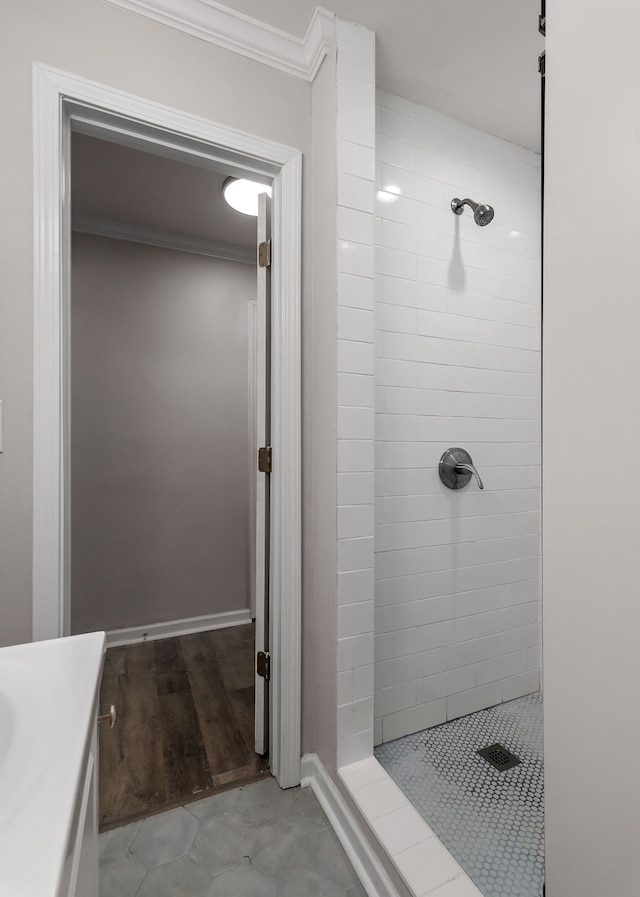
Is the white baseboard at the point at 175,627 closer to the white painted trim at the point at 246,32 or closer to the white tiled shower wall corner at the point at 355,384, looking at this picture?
the white tiled shower wall corner at the point at 355,384

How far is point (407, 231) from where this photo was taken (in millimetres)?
1700

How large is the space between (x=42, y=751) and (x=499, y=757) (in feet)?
5.21

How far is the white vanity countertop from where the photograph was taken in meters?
0.37

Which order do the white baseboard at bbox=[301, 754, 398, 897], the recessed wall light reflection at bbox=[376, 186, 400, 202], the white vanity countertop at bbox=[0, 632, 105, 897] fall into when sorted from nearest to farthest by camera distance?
the white vanity countertop at bbox=[0, 632, 105, 897], the white baseboard at bbox=[301, 754, 398, 897], the recessed wall light reflection at bbox=[376, 186, 400, 202]

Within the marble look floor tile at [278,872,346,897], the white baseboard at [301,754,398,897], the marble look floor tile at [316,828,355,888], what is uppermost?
the white baseboard at [301,754,398,897]

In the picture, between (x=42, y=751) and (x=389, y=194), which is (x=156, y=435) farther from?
(x=42, y=751)

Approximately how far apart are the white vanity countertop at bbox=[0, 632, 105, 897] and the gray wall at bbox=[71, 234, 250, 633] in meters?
2.06

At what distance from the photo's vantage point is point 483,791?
139 cm

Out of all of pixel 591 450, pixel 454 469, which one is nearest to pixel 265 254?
pixel 454 469

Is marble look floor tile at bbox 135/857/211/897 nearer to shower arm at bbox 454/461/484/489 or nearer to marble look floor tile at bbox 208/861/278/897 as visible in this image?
marble look floor tile at bbox 208/861/278/897

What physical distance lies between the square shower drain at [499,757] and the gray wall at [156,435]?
5.83 feet

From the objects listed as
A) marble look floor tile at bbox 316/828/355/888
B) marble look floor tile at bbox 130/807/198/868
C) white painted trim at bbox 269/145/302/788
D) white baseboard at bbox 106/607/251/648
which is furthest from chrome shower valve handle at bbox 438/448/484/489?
white baseboard at bbox 106/607/251/648

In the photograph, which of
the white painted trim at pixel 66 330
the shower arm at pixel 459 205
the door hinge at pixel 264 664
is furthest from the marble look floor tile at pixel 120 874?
the shower arm at pixel 459 205

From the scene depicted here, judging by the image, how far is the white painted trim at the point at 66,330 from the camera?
1169 mm
